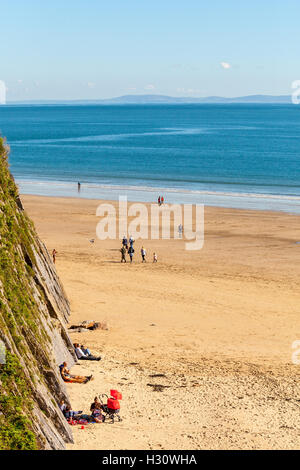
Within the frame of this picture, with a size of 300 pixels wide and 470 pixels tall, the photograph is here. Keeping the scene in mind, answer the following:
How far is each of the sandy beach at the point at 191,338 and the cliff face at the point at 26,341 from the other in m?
1.38

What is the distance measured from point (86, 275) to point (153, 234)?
13.9 metres

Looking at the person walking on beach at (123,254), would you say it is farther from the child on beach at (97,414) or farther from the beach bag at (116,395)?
the child on beach at (97,414)

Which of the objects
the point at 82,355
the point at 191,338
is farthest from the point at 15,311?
the point at 191,338

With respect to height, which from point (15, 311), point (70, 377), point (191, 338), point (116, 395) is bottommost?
point (191, 338)

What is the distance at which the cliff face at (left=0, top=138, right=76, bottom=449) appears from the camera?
14688 millimetres

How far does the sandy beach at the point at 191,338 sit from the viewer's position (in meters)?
19.1

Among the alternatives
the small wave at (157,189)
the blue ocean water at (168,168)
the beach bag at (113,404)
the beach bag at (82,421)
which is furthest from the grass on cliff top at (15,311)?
the small wave at (157,189)

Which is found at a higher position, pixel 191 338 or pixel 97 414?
pixel 97 414

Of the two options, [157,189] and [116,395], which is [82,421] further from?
[157,189]

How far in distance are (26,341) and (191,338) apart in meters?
10.5

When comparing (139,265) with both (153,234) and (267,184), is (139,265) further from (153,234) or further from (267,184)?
(267,184)

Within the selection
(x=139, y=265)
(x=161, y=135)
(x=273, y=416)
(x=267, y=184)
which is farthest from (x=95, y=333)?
(x=161, y=135)

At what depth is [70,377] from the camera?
70.8ft
